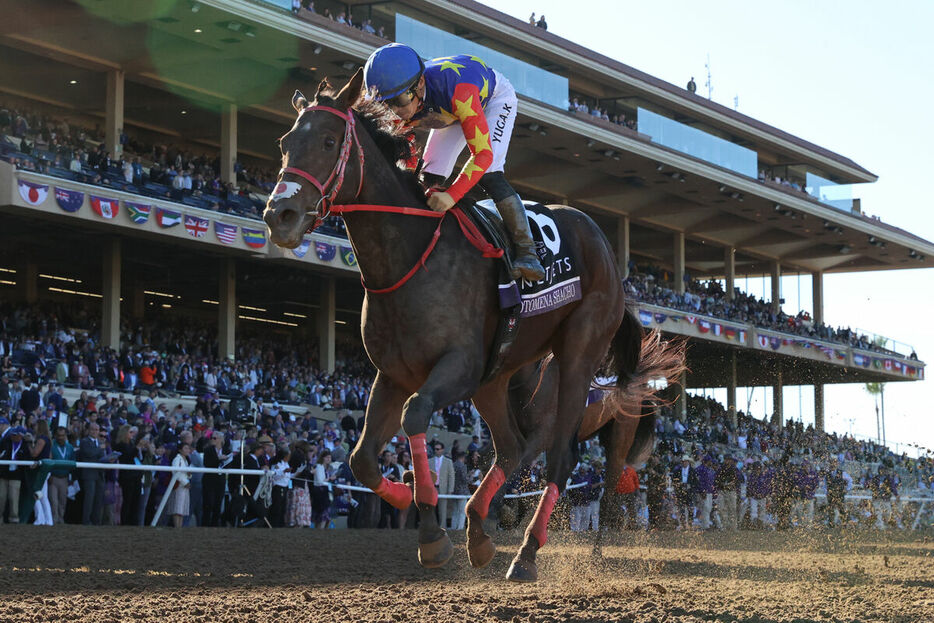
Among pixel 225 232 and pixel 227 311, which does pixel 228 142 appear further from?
pixel 227 311

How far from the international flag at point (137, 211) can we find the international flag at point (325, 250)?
4.33 m

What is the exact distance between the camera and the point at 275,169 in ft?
104

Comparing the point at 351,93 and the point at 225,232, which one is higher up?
the point at 225,232

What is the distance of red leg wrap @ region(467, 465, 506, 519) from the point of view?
18.4ft

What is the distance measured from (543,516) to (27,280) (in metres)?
26.6

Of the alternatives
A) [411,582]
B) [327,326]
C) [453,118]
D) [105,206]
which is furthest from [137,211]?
[453,118]

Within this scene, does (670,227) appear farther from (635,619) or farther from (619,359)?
(635,619)

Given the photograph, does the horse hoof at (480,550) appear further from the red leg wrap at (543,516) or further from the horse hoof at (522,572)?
the red leg wrap at (543,516)

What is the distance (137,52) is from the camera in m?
24.7

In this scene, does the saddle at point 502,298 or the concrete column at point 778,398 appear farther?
the concrete column at point 778,398

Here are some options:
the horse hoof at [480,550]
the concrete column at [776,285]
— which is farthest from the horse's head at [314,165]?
the concrete column at [776,285]

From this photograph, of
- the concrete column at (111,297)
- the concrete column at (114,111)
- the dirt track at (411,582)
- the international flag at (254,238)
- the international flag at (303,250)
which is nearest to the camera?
the dirt track at (411,582)

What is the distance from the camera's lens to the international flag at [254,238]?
79.9 feet

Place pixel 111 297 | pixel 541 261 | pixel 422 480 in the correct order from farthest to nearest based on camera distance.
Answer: pixel 111 297 → pixel 541 261 → pixel 422 480
